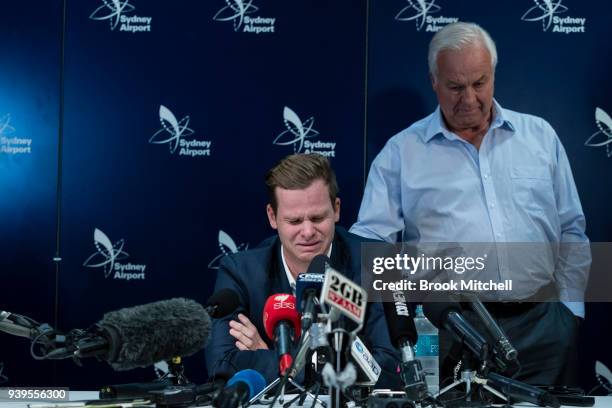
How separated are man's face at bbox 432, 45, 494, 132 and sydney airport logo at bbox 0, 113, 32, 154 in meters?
2.40

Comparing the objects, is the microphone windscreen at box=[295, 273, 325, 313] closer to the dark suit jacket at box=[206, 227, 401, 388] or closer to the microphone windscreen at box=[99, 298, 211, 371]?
the microphone windscreen at box=[99, 298, 211, 371]

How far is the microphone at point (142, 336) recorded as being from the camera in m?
1.94

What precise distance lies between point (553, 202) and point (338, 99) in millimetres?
1359

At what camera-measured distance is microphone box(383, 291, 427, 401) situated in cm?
236

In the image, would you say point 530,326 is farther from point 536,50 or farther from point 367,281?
point 536,50

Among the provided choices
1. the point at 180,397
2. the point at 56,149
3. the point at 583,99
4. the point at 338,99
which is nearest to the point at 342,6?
the point at 338,99

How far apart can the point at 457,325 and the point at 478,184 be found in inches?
71.5

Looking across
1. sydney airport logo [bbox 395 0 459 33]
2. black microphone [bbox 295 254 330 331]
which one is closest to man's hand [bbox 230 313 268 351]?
black microphone [bbox 295 254 330 331]

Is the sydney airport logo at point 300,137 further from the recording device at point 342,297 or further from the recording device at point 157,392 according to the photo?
the recording device at point 342,297

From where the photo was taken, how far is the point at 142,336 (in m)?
2.04

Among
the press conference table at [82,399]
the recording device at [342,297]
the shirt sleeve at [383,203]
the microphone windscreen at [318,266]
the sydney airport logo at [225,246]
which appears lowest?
the press conference table at [82,399]

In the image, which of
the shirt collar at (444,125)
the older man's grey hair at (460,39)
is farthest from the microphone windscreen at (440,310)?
the older man's grey hair at (460,39)
